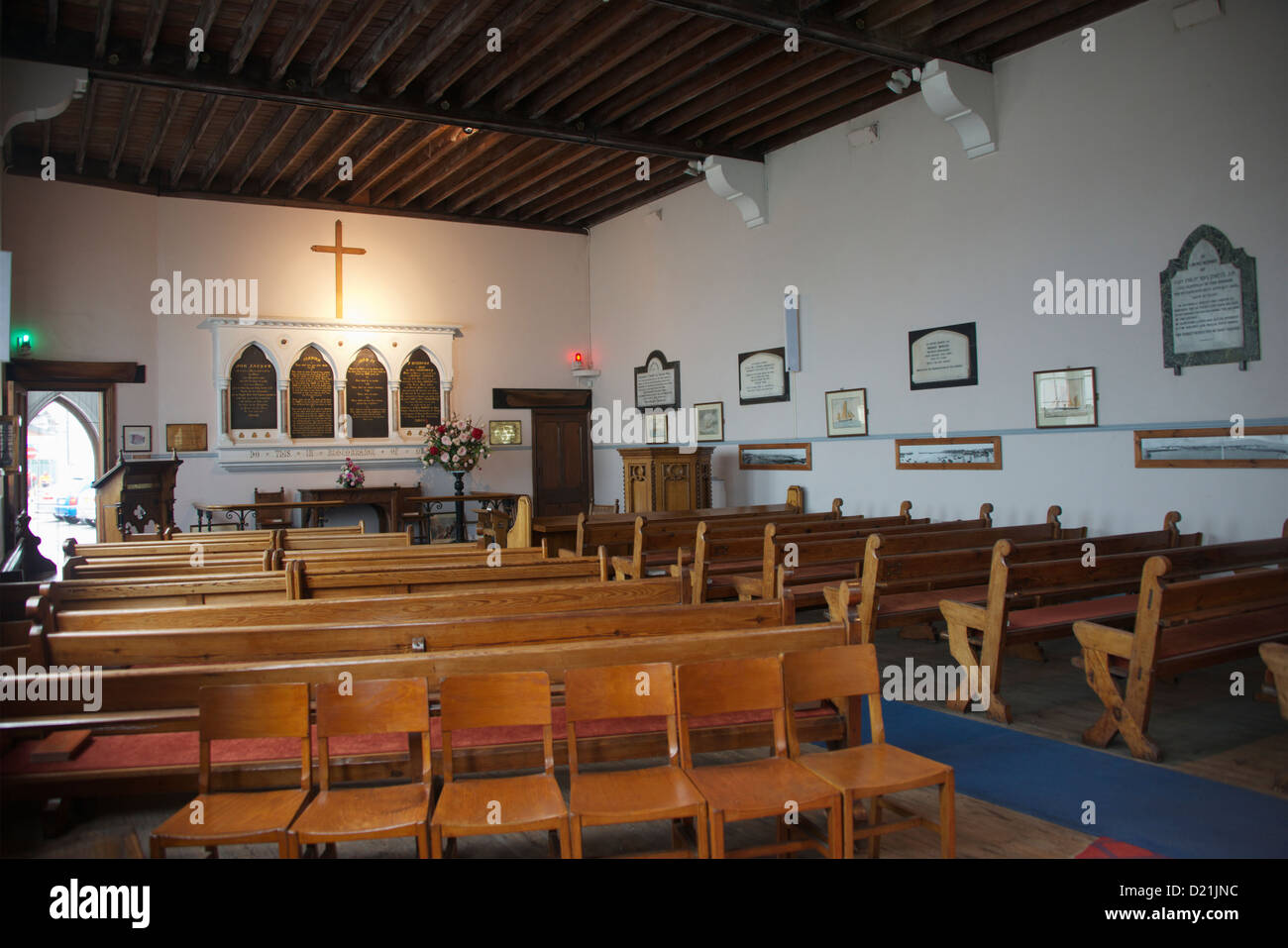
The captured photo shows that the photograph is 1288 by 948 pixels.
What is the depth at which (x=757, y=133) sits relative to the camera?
9.12 m

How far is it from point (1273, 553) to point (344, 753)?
434cm

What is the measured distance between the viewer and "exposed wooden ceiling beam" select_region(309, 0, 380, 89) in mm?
6516

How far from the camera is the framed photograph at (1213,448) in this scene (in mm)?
5453

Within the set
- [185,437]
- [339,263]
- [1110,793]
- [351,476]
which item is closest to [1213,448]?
[1110,793]

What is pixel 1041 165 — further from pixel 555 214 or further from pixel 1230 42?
pixel 555 214

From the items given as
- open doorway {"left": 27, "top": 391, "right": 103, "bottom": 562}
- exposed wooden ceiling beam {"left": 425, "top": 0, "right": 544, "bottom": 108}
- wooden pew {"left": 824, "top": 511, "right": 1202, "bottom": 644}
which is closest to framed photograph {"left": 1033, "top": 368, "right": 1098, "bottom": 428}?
wooden pew {"left": 824, "top": 511, "right": 1202, "bottom": 644}

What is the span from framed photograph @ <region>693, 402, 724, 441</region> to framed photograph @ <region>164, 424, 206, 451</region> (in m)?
5.69

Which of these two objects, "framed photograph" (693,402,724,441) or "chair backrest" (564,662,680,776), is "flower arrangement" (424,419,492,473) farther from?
"chair backrest" (564,662,680,776)

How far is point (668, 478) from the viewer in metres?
9.20

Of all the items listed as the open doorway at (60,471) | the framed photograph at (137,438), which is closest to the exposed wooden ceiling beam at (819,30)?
the framed photograph at (137,438)

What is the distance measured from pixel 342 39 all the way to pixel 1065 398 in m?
5.96
